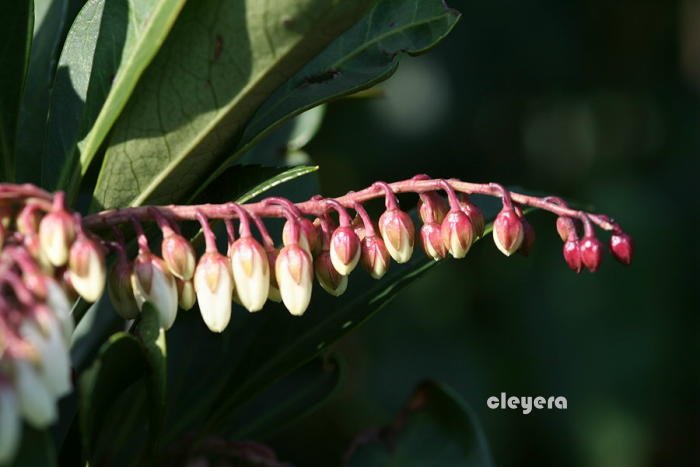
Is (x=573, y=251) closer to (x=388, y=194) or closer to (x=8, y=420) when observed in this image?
(x=388, y=194)

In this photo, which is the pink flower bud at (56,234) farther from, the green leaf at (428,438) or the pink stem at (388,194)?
the green leaf at (428,438)

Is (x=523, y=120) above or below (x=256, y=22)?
below

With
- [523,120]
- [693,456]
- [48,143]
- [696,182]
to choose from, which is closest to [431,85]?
[523,120]

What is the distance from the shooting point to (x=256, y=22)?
1.03m

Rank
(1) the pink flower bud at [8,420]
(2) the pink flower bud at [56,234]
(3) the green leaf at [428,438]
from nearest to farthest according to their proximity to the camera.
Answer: (1) the pink flower bud at [8,420] < (2) the pink flower bud at [56,234] < (3) the green leaf at [428,438]

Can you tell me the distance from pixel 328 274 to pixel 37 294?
0.33 meters

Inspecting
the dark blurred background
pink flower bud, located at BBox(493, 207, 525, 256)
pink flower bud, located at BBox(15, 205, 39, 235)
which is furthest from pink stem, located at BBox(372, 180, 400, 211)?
the dark blurred background

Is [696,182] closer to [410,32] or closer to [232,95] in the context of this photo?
[410,32]

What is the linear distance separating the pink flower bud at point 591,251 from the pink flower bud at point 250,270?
1.04ft

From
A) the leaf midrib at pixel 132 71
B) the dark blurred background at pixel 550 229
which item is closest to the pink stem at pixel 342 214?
the leaf midrib at pixel 132 71

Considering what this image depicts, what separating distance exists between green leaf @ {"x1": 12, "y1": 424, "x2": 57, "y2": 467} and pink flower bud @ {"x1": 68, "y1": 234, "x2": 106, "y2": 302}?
0.14 m

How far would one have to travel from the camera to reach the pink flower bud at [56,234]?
2.97 ft

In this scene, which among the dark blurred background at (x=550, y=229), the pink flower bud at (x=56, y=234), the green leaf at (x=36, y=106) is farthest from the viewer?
the dark blurred background at (x=550, y=229)

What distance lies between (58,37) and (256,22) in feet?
1.23
